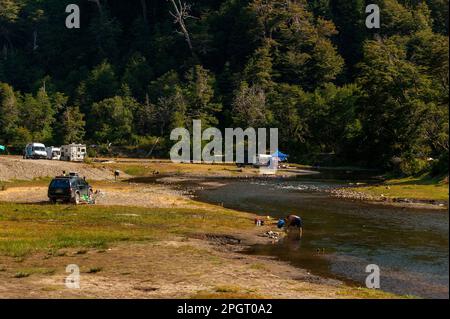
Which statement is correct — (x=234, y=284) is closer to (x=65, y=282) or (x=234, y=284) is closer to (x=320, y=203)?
(x=65, y=282)

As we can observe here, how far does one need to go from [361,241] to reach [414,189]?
37021 mm

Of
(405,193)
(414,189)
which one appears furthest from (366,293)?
(414,189)

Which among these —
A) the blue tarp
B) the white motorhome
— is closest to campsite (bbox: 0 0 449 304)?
the white motorhome

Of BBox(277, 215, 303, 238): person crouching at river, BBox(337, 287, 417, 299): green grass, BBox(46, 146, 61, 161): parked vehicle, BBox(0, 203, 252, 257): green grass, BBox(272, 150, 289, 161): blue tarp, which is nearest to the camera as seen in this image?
BBox(337, 287, 417, 299): green grass

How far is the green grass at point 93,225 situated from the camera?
109 ft

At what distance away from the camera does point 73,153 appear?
121 metres

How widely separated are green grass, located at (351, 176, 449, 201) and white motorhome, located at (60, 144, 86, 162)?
6653 centimetres

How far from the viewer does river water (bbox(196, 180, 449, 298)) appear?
2316cm

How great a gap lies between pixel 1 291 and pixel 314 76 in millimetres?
173690

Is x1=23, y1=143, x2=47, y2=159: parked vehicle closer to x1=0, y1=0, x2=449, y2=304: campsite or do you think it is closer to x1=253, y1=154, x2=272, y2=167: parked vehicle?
x1=0, y1=0, x2=449, y2=304: campsite

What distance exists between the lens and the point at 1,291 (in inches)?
814
